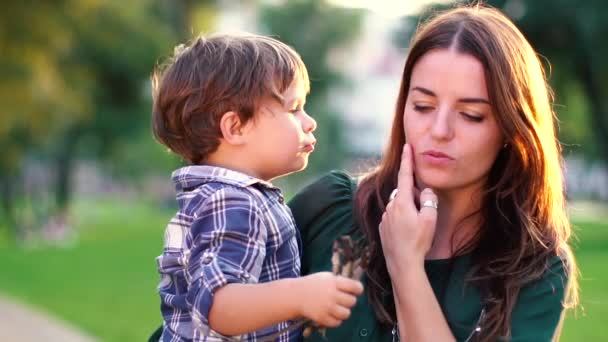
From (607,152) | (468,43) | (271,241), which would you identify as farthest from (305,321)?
(607,152)

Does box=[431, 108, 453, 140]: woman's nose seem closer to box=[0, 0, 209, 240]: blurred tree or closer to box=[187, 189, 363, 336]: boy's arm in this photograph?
box=[187, 189, 363, 336]: boy's arm

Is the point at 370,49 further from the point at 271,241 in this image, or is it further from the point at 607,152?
the point at 271,241

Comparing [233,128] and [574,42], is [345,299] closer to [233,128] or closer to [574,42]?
[233,128]

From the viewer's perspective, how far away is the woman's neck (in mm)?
3611

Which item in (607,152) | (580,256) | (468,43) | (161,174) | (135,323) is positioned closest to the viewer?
(468,43)

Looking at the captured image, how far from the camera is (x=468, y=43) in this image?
135 inches

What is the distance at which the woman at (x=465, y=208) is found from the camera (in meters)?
3.29

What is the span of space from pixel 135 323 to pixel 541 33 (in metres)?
14.6

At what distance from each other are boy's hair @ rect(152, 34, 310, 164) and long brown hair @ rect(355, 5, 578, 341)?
1.52ft

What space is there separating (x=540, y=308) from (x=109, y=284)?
16.9 meters

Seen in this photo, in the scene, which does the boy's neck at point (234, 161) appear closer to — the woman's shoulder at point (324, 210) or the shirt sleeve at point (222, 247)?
the shirt sleeve at point (222, 247)

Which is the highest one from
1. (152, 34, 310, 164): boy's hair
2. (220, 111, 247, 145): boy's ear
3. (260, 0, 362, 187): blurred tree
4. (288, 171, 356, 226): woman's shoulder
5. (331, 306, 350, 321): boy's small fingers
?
(260, 0, 362, 187): blurred tree

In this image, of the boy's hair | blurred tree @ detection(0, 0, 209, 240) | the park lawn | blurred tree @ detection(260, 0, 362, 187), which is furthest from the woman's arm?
blurred tree @ detection(260, 0, 362, 187)

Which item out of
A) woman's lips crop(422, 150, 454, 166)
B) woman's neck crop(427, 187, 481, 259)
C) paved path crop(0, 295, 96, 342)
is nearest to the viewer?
woman's lips crop(422, 150, 454, 166)
